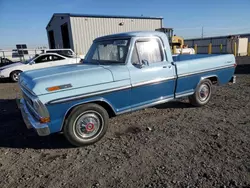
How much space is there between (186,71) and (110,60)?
6.01 ft

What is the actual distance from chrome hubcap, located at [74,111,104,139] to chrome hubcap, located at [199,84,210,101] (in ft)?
9.92

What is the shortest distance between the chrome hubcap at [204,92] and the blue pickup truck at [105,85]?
127mm

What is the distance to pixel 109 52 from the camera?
445 centimetres

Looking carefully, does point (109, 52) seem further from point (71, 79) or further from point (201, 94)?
point (201, 94)

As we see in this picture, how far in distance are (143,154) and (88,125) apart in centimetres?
111

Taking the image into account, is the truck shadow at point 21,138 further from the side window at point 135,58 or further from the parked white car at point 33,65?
the parked white car at point 33,65

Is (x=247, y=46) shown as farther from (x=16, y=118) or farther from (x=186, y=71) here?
(x=16, y=118)

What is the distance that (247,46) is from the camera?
23.9 meters

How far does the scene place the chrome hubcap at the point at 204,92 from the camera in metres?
5.42

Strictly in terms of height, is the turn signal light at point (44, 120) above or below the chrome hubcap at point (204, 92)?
above

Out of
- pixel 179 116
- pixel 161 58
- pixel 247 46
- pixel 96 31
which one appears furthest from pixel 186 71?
pixel 247 46

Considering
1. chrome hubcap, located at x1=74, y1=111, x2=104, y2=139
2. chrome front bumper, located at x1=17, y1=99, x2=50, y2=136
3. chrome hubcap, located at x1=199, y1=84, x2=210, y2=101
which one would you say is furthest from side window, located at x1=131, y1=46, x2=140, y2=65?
chrome hubcap, located at x1=199, y1=84, x2=210, y2=101

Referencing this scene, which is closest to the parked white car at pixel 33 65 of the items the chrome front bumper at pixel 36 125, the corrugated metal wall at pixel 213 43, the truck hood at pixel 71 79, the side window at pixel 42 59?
the side window at pixel 42 59

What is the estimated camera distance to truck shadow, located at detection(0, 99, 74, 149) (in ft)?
12.7
